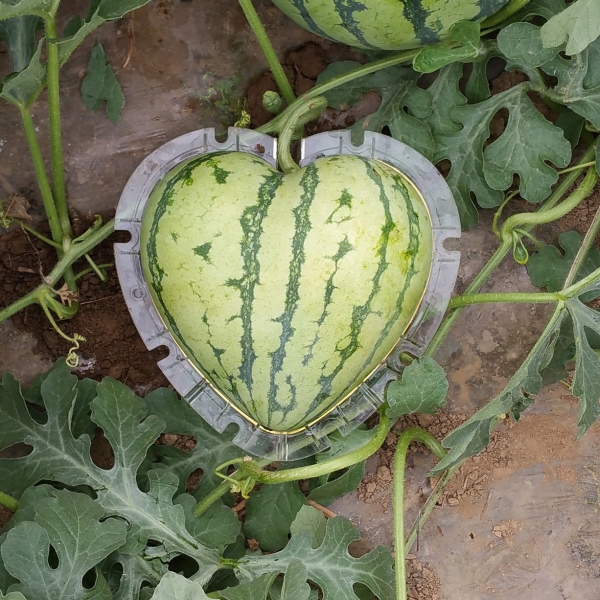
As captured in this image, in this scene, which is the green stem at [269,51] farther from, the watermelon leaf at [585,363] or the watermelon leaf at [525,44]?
the watermelon leaf at [585,363]

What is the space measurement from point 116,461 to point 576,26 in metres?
1.21

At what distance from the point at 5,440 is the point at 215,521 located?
19.0 inches

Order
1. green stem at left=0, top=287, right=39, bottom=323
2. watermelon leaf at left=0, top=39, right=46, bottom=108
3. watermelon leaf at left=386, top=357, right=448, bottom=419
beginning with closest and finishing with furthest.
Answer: watermelon leaf at left=0, top=39, right=46, bottom=108
watermelon leaf at left=386, top=357, right=448, bottom=419
green stem at left=0, top=287, right=39, bottom=323

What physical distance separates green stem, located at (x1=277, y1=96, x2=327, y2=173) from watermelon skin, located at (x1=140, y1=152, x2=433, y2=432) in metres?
0.06

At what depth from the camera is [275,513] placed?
1755 mm

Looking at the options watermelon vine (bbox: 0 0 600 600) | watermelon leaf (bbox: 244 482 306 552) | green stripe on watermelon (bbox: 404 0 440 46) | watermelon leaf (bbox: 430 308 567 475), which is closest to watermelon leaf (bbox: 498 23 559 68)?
watermelon vine (bbox: 0 0 600 600)

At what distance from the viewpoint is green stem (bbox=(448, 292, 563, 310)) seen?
58.0 inches

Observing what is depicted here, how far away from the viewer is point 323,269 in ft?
4.55

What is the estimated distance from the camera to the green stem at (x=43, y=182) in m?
1.60

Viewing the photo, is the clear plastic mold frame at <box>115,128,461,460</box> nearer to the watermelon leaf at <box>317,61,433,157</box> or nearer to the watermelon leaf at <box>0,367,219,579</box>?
the watermelon leaf at <box>317,61,433,157</box>

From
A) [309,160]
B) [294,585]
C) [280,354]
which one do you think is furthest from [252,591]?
[309,160]

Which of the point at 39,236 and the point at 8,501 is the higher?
the point at 39,236

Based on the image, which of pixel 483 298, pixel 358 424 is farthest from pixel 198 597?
pixel 483 298

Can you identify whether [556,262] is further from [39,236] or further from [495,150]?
[39,236]
